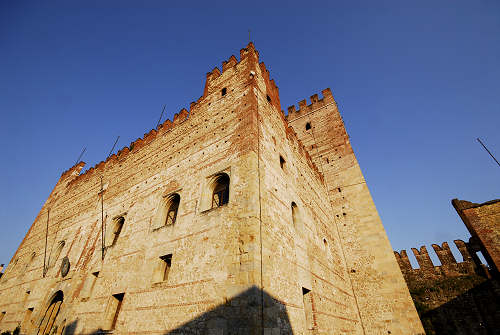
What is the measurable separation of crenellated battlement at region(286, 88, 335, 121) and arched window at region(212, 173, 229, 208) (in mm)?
13604

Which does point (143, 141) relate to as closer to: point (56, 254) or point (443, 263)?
point (56, 254)

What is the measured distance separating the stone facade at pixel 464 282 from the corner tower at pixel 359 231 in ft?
14.8

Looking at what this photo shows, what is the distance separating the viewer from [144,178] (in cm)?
968

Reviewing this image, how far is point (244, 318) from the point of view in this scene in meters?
4.02

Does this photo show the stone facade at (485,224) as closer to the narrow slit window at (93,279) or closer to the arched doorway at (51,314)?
the narrow slit window at (93,279)

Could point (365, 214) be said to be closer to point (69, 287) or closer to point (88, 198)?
point (69, 287)

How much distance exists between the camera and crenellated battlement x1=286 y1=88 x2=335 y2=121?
17609 mm

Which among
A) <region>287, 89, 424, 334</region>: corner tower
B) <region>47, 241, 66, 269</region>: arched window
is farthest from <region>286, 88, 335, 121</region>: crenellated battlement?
<region>47, 241, 66, 269</region>: arched window

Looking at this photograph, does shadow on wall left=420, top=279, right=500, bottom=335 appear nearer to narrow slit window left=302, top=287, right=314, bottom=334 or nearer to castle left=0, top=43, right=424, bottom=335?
castle left=0, top=43, right=424, bottom=335

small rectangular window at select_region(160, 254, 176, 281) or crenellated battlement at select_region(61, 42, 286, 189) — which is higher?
crenellated battlement at select_region(61, 42, 286, 189)

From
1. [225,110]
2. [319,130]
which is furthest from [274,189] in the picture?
[319,130]

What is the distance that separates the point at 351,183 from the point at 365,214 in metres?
2.05

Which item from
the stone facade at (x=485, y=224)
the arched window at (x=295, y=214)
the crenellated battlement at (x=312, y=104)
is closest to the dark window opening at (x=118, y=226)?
the arched window at (x=295, y=214)

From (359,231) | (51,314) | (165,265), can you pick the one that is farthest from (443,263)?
(51,314)
